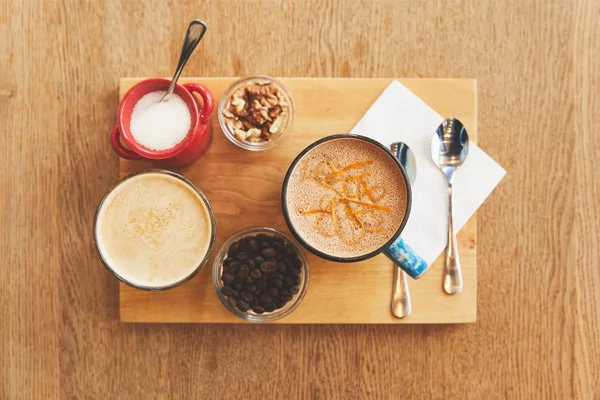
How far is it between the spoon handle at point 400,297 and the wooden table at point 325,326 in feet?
0.30

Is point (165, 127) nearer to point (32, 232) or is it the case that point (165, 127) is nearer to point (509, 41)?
point (32, 232)

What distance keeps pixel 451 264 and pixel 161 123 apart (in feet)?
2.30

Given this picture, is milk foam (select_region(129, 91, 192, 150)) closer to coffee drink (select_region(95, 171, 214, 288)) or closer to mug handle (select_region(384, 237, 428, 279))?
coffee drink (select_region(95, 171, 214, 288))

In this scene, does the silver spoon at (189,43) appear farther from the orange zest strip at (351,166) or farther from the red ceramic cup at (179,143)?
the orange zest strip at (351,166)

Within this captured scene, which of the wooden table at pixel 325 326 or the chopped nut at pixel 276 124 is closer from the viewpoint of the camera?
the chopped nut at pixel 276 124

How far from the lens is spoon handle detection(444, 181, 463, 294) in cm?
106

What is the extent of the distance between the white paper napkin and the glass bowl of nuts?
0.59 feet

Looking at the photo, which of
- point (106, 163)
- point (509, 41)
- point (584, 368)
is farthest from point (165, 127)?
point (584, 368)

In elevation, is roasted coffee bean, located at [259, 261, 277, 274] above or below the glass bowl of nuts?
below

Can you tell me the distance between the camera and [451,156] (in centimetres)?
106

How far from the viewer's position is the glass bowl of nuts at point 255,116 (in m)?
1.01

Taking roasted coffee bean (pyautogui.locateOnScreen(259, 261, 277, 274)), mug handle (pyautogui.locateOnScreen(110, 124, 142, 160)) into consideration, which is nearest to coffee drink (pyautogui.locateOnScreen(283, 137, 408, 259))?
roasted coffee bean (pyautogui.locateOnScreen(259, 261, 277, 274))

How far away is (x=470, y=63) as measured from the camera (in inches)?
45.4

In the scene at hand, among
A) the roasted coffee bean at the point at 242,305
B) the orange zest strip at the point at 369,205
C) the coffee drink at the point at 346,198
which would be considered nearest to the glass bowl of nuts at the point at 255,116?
the coffee drink at the point at 346,198
